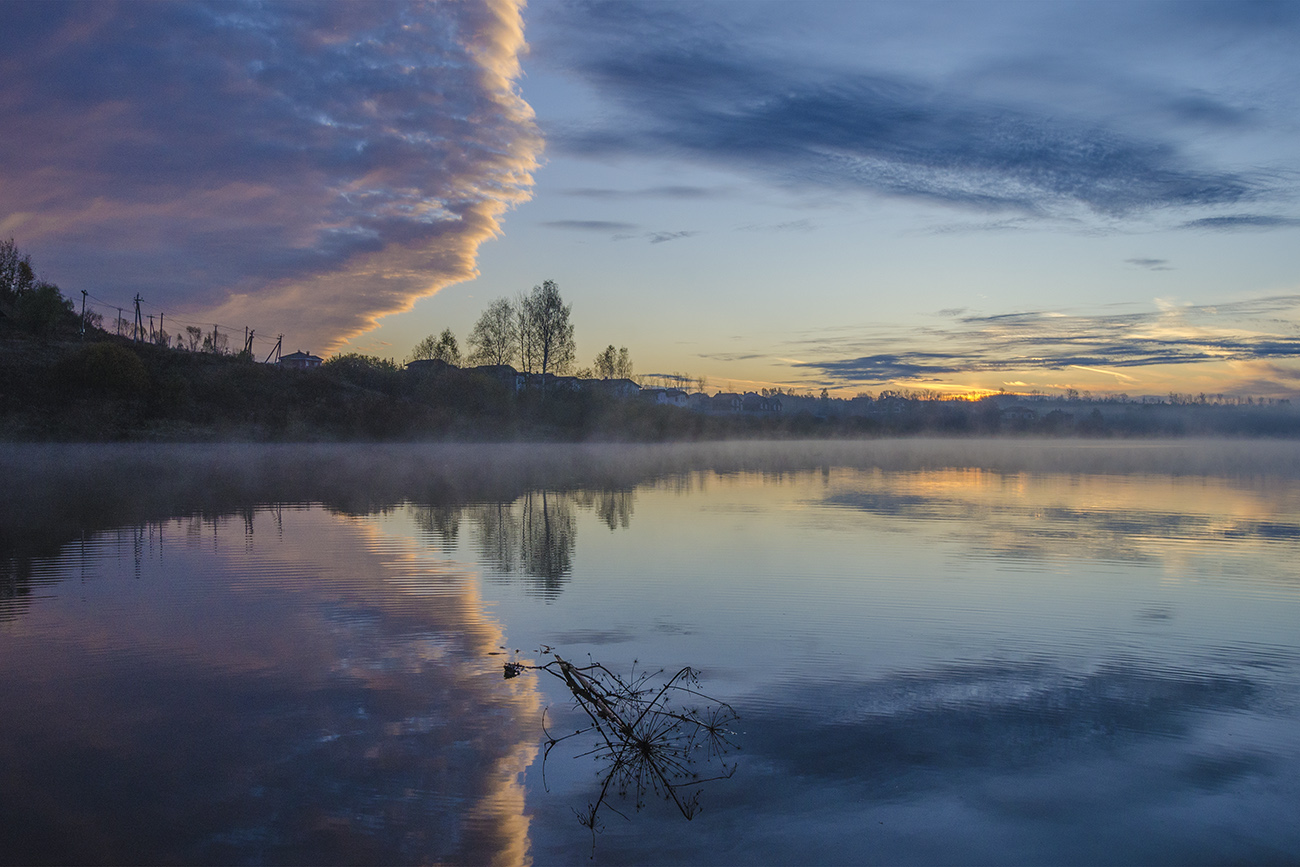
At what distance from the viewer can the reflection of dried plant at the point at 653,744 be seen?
19.0 feet

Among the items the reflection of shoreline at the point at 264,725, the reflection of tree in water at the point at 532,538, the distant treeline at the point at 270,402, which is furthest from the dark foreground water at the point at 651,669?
the distant treeline at the point at 270,402

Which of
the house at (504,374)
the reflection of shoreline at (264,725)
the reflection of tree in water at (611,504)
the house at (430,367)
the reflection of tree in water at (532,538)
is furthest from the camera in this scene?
the house at (504,374)

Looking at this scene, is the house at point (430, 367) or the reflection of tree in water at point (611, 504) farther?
the house at point (430, 367)

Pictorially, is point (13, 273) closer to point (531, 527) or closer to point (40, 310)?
point (40, 310)

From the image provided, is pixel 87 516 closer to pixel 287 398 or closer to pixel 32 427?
pixel 32 427

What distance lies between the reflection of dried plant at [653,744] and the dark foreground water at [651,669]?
10 centimetres

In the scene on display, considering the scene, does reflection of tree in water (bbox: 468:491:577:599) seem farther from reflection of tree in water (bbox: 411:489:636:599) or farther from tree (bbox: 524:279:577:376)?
tree (bbox: 524:279:577:376)

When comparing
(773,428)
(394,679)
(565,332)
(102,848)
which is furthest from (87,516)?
(773,428)

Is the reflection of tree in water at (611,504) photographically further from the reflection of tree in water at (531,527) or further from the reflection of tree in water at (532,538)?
the reflection of tree in water at (532,538)

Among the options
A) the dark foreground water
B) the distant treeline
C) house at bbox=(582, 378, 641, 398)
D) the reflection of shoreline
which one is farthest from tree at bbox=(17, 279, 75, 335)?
the reflection of shoreline

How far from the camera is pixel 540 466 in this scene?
45.9 meters

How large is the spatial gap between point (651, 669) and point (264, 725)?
358 centimetres

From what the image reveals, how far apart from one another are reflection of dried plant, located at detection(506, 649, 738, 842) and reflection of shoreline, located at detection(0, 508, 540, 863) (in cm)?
60

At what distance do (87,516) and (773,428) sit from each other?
110 meters
